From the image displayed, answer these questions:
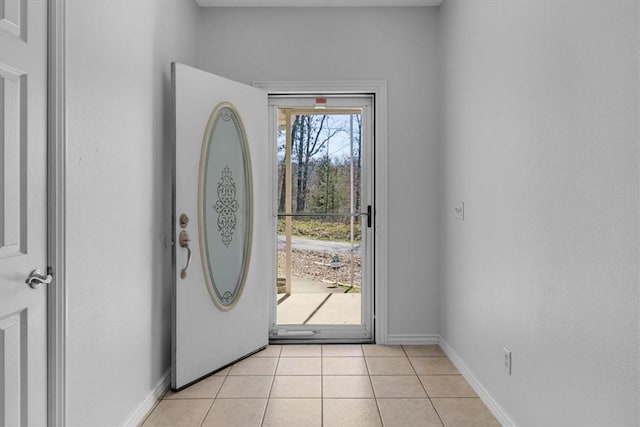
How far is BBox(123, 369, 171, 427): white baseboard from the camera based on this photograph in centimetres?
221

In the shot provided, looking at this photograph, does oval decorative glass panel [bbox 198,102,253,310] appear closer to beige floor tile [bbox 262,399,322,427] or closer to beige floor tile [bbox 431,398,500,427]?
beige floor tile [bbox 262,399,322,427]

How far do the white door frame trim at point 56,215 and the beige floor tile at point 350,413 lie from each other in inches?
49.3

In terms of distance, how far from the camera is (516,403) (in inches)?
82.5

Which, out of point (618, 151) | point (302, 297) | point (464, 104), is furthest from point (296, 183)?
point (618, 151)

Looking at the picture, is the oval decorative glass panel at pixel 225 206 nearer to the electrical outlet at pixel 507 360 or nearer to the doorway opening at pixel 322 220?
the doorway opening at pixel 322 220

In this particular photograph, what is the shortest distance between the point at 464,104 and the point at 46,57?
7.47ft

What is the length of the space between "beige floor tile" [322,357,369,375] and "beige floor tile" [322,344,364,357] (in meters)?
0.08

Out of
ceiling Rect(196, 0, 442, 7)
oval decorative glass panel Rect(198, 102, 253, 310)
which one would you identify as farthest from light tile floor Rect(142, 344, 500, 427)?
ceiling Rect(196, 0, 442, 7)

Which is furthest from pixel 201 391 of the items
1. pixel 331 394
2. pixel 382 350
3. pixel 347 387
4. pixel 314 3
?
pixel 314 3

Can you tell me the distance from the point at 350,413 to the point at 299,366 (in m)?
0.73

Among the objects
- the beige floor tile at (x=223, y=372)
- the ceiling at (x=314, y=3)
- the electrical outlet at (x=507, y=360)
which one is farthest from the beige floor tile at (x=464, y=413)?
the ceiling at (x=314, y=3)

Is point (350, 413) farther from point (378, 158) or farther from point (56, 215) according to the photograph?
point (378, 158)

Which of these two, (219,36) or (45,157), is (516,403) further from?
(219,36)

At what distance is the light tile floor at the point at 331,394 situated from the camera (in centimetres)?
230
